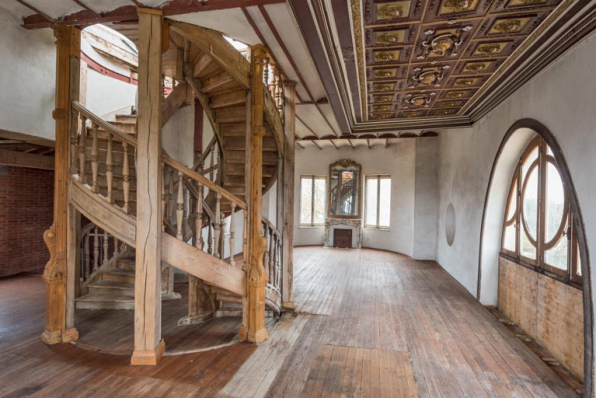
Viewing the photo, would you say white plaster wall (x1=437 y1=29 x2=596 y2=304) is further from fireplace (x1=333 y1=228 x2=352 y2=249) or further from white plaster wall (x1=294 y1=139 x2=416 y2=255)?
fireplace (x1=333 y1=228 x2=352 y2=249)

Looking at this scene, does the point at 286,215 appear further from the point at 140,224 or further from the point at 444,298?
the point at 444,298

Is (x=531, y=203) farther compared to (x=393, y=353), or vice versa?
(x=531, y=203)

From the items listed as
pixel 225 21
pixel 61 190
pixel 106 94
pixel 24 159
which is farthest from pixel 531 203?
pixel 24 159

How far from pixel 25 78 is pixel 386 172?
928 cm

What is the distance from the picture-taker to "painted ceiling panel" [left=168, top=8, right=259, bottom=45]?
3.00 metres

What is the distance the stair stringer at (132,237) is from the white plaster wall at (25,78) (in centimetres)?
135

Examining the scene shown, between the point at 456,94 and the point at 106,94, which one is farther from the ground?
the point at 106,94

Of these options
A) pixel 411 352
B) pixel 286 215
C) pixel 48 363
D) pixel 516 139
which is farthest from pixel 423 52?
pixel 48 363

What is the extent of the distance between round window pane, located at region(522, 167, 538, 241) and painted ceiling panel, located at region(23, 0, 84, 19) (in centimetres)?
561

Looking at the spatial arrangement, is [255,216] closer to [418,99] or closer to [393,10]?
[393,10]

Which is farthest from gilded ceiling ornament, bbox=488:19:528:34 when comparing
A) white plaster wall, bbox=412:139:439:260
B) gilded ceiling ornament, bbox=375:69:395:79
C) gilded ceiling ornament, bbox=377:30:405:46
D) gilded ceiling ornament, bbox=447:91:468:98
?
white plaster wall, bbox=412:139:439:260

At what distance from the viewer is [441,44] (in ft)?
9.70

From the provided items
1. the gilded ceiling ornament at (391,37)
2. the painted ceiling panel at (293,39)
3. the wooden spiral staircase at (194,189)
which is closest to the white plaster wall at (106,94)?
the wooden spiral staircase at (194,189)

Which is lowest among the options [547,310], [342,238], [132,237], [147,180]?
[342,238]
